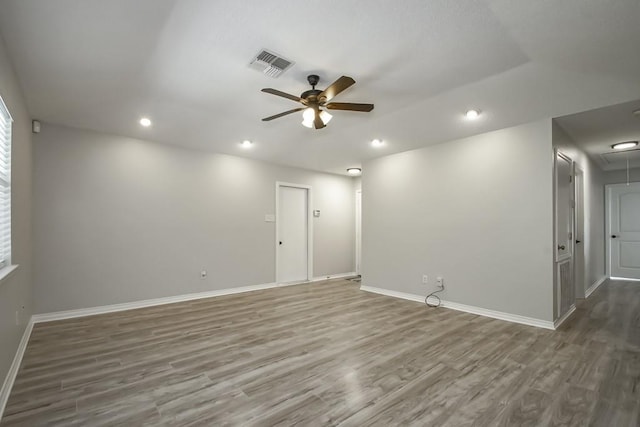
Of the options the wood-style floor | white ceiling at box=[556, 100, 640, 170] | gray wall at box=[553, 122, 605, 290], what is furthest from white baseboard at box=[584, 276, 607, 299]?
white ceiling at box=[556, 100, 640, 170]

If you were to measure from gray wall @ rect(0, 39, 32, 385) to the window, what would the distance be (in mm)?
71

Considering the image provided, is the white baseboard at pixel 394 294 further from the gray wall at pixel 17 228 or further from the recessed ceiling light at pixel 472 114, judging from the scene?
the gray wall at pixel 17 228

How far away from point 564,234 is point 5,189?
634cm

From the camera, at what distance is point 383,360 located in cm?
276

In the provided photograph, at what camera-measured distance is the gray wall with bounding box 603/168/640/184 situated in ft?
21.0

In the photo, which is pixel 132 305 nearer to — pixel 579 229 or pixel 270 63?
pixel 270 63

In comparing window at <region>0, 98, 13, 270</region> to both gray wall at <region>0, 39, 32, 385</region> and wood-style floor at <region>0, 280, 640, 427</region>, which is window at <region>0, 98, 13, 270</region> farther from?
wood-style floor at <region>0, 280, 640, 427</region>

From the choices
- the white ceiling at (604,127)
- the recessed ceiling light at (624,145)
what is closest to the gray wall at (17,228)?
the white ceiling at (604,127)

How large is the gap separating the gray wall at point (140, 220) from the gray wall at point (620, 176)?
7.44 m

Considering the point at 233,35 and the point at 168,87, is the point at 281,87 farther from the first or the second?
the point at 168,87

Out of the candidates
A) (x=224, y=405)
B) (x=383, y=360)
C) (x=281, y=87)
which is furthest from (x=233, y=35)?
(x=383, y=360)

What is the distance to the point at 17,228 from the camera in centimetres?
280

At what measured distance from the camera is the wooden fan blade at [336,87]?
2.55 meters

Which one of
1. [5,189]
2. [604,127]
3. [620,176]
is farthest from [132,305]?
[620,176]
